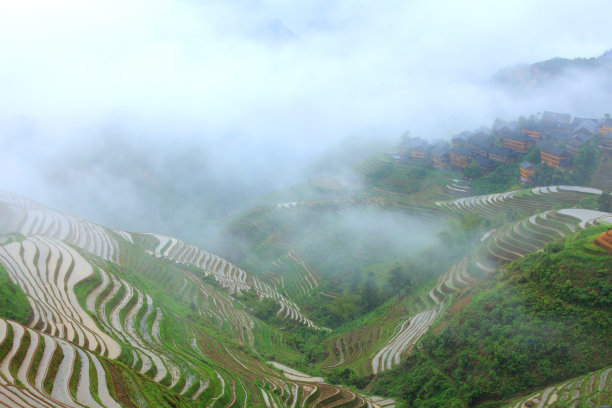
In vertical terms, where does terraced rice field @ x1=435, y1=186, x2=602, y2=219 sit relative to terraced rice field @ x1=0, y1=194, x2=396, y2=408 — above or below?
below

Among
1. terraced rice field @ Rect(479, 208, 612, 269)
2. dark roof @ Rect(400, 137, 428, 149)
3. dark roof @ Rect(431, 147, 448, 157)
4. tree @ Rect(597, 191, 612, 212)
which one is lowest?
tree @ Rect(597, 191, 612, 212)

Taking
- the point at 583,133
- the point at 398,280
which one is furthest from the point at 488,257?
the point at 583,133

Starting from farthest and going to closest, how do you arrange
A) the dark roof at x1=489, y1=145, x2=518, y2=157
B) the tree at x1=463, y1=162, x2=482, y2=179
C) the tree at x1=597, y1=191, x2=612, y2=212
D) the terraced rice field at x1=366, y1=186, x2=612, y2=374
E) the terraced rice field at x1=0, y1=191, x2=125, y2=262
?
1. the dark roof at x1=489, y1=145, x2=518, y2=157
2. the tree at x1=463, y1=162, x2=482, y2=179
3. the terraced rice field at x1=0, y1=191, x2=125, y2=262
4. the tree at x1=597, y1=191, x2=612, y2=212
5. the terraced rice field at x1=366, y1=186, x2=612, y2=374

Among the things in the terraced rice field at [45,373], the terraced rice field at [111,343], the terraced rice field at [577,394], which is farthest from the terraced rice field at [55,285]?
the terraced rice field at [577,394]

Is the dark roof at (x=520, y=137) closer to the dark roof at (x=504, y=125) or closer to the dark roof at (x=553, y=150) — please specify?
the dark roof at (x=553, y=150)

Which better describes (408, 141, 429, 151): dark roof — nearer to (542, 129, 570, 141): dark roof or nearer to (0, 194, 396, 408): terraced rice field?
(542, 129, 570, 141): dark roof

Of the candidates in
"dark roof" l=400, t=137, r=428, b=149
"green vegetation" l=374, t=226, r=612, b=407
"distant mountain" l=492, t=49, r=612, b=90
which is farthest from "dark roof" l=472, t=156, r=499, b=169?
"distant mountain" l=492, t=49, r=612, b=90

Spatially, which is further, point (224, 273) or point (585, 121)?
point (585, 121)

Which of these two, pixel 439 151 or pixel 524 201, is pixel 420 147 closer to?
pixel 439 151

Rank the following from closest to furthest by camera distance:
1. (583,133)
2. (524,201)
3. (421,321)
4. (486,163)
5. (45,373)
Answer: (45,373), (421,321), (524,201), (583,133), (486,163)
